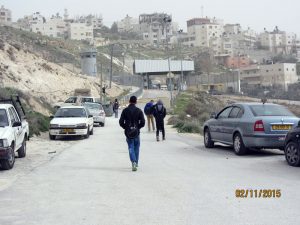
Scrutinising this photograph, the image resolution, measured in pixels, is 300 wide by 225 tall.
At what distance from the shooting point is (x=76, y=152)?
55.4 feet

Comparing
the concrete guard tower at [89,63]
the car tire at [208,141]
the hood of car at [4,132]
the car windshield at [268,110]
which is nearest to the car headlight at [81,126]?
the car tire at [208,141]

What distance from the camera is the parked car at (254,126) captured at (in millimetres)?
14172

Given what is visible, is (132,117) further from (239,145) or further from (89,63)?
(89,63)

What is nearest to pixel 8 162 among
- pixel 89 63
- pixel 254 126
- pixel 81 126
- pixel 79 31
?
pixel 254 126

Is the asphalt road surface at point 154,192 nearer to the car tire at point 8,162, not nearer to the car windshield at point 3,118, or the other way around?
the car tire at point 8,162

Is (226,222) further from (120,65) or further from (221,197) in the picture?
(120,65)

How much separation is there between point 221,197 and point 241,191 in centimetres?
63

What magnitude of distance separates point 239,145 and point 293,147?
2615mm

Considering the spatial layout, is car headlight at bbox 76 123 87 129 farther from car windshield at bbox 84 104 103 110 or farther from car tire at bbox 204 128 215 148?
car windshield at bbox 84 104 103 110

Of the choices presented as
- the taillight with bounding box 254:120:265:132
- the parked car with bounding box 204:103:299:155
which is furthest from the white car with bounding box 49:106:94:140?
the taillight with bounding box 254:120:265:132

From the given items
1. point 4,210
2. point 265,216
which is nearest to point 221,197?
point 265,216

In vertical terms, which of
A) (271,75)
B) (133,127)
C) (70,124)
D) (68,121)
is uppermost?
(271,75)
